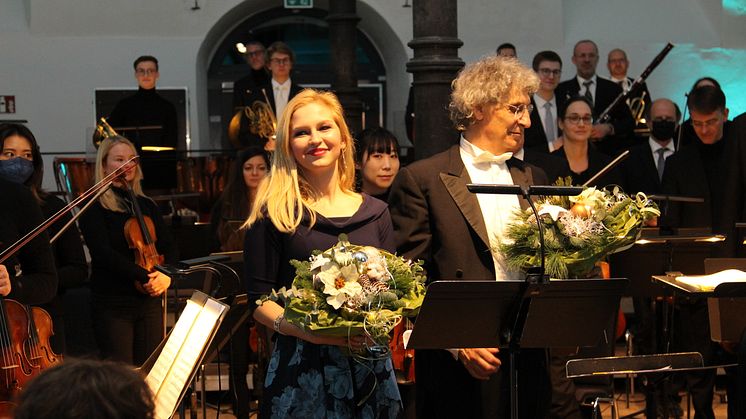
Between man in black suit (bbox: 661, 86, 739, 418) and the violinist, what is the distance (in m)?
3.09

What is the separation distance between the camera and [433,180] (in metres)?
4.36

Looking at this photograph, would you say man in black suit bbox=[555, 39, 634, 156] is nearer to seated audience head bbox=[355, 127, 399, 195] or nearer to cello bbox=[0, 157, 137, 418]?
seated audience head bbox=[355, 127, 399, 195]

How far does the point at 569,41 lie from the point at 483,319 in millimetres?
11320

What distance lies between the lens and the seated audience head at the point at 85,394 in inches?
76.4

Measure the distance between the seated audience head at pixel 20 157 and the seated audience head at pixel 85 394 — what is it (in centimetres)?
359

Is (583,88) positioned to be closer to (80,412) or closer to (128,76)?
(128,76)

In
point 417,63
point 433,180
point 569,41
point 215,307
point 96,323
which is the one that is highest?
point 569,41

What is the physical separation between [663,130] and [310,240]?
5.27 meters

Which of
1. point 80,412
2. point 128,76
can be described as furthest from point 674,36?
point 80,412

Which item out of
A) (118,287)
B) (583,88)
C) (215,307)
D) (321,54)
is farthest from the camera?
(321,54)

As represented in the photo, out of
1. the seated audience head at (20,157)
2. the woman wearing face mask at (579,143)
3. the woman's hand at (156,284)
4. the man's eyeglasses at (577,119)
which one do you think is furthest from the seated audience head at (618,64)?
the seated audience head at (20,157)

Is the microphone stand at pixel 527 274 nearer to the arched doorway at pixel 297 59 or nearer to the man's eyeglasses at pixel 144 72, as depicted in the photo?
the man's eyeglasses at pixel 144 72

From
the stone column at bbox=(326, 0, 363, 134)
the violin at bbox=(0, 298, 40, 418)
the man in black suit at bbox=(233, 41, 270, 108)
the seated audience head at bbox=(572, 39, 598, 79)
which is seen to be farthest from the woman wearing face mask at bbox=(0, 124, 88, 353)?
the seated audience head at bbox=(572, 39, 598, 79)

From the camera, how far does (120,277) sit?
6434 millimetres
